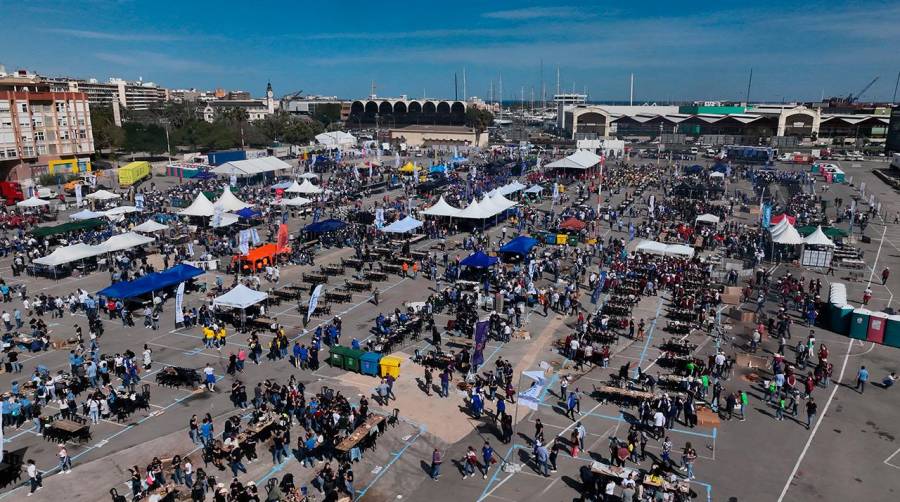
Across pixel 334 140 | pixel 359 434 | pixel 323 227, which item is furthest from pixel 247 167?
pixel 359 434

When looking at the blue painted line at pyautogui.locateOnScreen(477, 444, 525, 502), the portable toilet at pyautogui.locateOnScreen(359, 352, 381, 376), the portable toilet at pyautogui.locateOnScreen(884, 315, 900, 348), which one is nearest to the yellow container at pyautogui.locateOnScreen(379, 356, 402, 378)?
the portable toilet at pyautogui.locateOnScreen(359, 352, 381, 376)

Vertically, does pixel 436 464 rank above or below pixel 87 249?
below

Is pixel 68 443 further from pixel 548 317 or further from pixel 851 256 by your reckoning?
pixel 851 256

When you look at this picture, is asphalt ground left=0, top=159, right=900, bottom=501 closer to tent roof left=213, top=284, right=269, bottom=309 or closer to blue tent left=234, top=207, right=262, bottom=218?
tent roof left=213, top=284, right=269, bottom=309

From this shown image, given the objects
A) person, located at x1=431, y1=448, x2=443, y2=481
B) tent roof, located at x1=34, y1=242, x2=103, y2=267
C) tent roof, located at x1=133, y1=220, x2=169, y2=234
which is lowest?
person, located at x1=431, y1=448, x2=443, y2=481

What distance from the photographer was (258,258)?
31375 mm

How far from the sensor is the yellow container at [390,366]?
19.4 m

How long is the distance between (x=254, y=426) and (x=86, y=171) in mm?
62402

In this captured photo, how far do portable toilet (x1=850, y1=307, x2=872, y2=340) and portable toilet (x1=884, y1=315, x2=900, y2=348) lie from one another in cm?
62

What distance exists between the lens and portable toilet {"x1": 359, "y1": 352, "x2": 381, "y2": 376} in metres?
19.8

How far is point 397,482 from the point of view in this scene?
14.3 m

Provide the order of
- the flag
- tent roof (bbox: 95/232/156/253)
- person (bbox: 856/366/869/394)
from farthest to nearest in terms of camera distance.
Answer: the flag < tent roof (bbox: 95/232/156/253) < person (bbox: 856/366/869/394)

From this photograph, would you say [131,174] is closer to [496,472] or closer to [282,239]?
[282,239]

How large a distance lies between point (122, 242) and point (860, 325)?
35080mm
